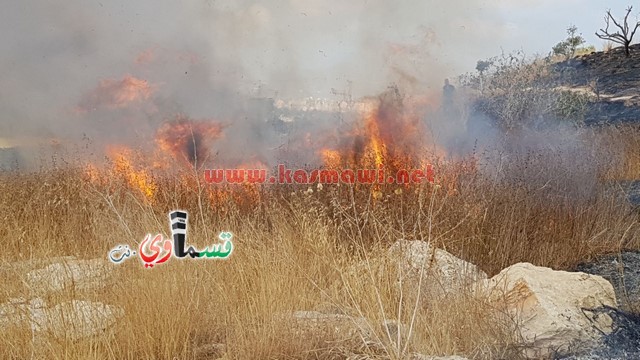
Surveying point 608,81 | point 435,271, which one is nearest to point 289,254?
point 435,271

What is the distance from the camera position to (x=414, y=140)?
821cm

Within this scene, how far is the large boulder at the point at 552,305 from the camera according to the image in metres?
3.56

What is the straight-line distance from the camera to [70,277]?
12.6ft

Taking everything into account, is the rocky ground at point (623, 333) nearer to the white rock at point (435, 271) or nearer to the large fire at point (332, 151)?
the white rock at point (435, 271)

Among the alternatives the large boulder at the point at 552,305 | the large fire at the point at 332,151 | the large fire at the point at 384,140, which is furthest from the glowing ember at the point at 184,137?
the large boulder at the point at 552,305

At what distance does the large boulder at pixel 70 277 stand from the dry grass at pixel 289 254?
0.27 feet

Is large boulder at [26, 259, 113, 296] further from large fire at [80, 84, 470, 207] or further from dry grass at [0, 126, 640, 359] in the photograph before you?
large fire at [80, 84, 470, 207]

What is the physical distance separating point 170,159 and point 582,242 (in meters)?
5.09

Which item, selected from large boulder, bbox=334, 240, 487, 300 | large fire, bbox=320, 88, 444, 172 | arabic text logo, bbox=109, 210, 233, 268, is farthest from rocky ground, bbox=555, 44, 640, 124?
arabic text logo, bbox=109, 210, 233, 268

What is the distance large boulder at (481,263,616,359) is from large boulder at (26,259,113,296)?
8.63ft

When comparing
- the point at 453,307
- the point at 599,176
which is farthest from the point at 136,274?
the point at 599,176

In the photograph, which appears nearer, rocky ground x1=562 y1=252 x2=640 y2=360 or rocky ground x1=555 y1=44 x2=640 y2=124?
rocky ground x1=562 y1=252 x2=640 y2=360

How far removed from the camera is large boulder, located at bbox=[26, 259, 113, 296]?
349 cm

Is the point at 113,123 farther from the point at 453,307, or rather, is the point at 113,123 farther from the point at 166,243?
the point at 453,307
